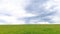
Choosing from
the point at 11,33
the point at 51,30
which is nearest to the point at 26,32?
the point at 11,33

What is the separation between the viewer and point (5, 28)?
12.7 ft

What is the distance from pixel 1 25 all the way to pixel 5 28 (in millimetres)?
152

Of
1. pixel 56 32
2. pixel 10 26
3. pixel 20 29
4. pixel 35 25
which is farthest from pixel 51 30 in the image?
pixel 10 26

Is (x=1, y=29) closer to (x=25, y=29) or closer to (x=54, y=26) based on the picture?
(x=25, y=29)

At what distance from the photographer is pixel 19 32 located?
3639 millimetres

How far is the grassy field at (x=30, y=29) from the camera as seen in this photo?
12.1 feet

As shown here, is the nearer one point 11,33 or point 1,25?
point 11,33

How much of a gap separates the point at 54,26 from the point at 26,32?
738mm

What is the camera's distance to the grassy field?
3700 mm

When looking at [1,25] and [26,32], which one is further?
[1,25]

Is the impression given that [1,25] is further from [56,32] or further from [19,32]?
[56,32]

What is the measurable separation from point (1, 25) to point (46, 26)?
3.77 feet

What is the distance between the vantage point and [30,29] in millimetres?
3775

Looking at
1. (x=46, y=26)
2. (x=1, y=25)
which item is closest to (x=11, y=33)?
(x=1, y=25)
